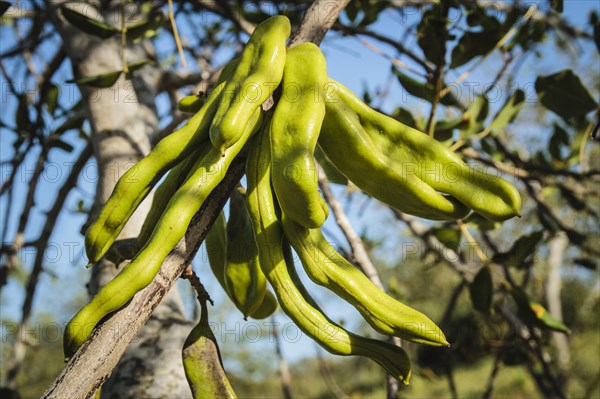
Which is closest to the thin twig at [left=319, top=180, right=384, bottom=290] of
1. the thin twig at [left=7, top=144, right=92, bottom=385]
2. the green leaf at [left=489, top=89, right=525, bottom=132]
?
the green leaf at [left=489, top=89, right=525, bottom=132]

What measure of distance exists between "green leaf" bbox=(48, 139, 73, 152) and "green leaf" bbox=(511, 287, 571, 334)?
57.4 inches

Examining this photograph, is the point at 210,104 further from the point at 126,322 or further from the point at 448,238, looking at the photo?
the point at 448,238

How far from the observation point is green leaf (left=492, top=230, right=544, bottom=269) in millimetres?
1390

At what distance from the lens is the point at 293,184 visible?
69cm

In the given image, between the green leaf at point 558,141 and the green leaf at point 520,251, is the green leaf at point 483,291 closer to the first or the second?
the green leaf at point 520,251

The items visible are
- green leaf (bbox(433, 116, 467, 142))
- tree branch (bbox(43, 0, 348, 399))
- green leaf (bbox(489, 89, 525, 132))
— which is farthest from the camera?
green leaf (bbox(489, 89, 525, 132))

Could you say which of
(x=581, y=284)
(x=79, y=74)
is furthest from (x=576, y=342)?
(x=79, y=74)

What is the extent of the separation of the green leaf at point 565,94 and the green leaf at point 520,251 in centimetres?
39

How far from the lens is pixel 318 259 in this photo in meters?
0.79

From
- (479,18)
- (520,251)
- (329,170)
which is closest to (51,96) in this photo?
(329,170)

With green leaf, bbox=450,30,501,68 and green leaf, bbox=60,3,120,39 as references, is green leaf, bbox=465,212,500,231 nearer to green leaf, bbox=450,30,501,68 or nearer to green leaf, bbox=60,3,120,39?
green leaf, bbox=450,30,501,68

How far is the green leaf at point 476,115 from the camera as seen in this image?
1.63m

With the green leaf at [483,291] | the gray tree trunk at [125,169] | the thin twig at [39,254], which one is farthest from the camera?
the thin twig at [39,254]

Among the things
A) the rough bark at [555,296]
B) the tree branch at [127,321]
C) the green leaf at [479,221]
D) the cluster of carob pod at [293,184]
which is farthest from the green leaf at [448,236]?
the rough bark at [555,296]
